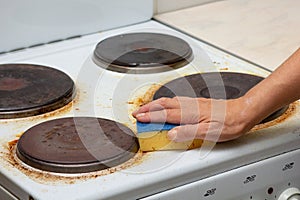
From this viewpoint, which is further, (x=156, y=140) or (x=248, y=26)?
(x=248, y=26)

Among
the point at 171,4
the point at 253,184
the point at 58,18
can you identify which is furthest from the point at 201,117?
the point at 171,4

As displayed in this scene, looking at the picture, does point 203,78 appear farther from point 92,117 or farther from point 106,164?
point 106,164

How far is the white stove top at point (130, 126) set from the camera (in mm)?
1041

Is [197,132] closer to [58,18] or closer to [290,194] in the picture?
[290,194]

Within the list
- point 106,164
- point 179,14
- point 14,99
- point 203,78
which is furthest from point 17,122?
point 179,14

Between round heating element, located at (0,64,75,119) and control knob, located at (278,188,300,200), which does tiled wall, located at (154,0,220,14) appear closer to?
round heating element, located at (0,64,75,119)

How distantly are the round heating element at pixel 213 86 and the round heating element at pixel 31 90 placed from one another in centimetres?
17

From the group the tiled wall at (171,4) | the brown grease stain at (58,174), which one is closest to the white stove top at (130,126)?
the brown grease stain at (58,174)

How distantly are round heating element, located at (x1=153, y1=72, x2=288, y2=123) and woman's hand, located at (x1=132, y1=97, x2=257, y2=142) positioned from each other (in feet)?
0.28

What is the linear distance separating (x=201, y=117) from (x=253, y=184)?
0.14 metres

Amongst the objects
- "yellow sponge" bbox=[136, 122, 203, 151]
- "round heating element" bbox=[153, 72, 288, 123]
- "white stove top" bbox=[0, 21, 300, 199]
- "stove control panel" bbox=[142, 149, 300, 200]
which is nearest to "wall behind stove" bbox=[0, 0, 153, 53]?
"white stove top" bbox=[0, 21, 300, 199]

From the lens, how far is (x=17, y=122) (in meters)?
1.23

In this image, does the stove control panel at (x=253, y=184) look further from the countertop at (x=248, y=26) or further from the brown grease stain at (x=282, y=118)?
the countertop at (x=248, y=26)

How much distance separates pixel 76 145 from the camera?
1.12m
